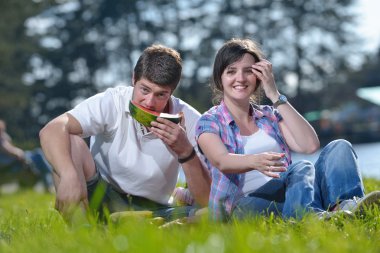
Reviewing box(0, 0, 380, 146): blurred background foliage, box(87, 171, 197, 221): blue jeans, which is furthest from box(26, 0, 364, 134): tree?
box(87, 171, 197, 221): blue jeans

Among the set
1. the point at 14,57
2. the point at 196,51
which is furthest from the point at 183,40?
the point at 14,57

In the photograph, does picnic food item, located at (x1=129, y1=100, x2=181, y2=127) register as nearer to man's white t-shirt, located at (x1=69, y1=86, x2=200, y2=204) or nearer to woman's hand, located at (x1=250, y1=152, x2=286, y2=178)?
man's white t-shirt, located at (x1=69, y1=86, x2=200, y2=204)

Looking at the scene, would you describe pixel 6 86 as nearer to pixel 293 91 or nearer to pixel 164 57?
pixel 293 91

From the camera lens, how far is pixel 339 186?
151 inches

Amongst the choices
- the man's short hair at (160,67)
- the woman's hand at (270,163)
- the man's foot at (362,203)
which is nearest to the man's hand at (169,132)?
the man's short hair at (160,67)

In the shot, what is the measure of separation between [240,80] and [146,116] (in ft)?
1.95

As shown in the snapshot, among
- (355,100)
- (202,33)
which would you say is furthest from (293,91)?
(202,33)

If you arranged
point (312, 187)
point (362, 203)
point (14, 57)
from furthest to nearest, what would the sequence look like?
point (14, 57)
point (312, 187)
point (362, 203)

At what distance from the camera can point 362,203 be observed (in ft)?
11.6

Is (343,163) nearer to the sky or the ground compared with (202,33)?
nearer to the sky

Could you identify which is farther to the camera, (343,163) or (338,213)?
(343,163)

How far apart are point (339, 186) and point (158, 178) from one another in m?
1.07

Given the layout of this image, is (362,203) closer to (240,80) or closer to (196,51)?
(240,80)

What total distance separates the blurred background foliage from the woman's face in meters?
27.9
